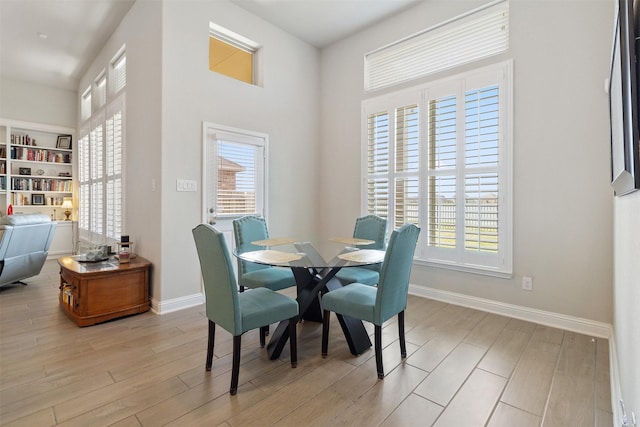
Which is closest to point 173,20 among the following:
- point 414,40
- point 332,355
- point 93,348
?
point 414,40

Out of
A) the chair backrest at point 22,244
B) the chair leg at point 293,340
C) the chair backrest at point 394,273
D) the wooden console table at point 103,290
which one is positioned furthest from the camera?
the chair backrest at point 22,244

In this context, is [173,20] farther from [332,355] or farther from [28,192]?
[28,192]

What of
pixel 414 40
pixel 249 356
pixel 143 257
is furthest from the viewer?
pixel 414 40

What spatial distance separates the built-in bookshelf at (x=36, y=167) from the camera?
5723 millimetres

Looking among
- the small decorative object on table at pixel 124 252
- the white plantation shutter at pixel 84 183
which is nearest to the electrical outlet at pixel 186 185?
the small decorative object on table at pixel 124 252

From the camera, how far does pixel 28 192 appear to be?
19.7ft

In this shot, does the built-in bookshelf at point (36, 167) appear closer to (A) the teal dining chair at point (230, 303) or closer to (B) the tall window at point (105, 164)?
(B) the tall window at point (105, 164)

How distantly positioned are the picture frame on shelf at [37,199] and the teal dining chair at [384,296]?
6794 mm

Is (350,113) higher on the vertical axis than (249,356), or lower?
higher

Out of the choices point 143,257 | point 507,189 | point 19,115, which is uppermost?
point 19,115

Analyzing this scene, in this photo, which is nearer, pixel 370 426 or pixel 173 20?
pixel 370 426

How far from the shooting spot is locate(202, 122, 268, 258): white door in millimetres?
3436

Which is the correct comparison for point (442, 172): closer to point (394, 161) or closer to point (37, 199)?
point (394, 161)

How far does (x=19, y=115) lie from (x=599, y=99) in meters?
8.42
